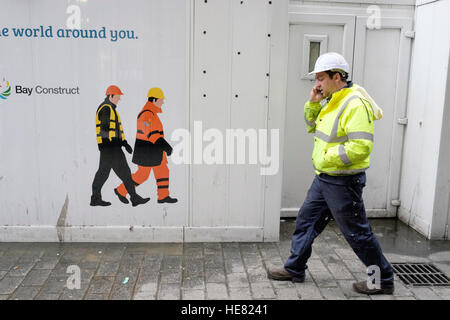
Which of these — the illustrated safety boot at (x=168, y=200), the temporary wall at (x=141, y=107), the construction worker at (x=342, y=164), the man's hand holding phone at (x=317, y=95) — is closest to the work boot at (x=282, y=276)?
the construction worker at (x=342, y=164)

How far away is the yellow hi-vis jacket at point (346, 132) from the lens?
3512 mm

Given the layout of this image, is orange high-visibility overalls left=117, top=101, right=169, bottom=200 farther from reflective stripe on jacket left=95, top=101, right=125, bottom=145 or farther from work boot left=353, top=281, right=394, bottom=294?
work boot left=353, top=281, right=394, bottom=294

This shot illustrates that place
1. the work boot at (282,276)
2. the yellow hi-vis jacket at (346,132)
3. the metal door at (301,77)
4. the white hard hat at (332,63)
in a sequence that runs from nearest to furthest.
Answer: the yellow hi-vis jacket at (346,132) < the white hard hat at (332,63) < the work boot at (282,276) < the metal door at (301,77)

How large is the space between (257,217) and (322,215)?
115 cm

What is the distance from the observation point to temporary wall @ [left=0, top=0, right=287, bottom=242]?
4.64 m

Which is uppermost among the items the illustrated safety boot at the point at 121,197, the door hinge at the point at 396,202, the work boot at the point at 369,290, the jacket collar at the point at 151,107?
the jacket collar at the point at 151,107

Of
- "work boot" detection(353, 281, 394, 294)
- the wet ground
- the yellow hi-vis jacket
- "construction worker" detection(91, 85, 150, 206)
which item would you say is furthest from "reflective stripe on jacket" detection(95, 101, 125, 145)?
"work boot" detection(353, 281, 394, 294)

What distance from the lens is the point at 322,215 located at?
408 cm

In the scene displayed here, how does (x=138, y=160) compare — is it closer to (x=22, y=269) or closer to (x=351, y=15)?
(x=22, y=269)

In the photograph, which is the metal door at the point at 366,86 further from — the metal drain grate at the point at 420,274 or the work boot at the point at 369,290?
the work boot at the point at 369,290

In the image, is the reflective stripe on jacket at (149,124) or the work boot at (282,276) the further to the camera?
the reflective stripe on jacket at (149,124)

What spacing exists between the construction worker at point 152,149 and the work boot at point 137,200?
0.25 feet

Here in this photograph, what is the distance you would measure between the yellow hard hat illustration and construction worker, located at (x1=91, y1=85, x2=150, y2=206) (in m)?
0.32
